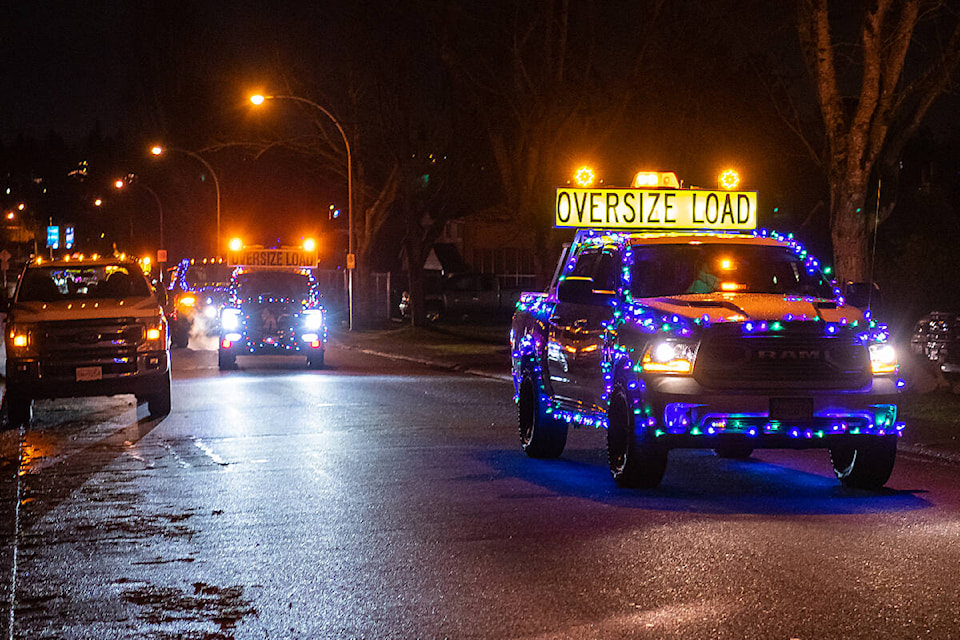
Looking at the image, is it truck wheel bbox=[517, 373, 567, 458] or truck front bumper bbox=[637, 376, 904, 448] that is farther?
truck wheel bbox=[517, 373, 567, 458]

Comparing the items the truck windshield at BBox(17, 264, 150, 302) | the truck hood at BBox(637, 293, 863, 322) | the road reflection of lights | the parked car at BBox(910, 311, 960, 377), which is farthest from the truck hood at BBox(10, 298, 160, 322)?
the parked car at BBox(910, 311, 960, 377)

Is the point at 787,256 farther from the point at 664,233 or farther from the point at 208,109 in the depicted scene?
the point at 208,109

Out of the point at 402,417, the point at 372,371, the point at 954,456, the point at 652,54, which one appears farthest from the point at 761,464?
the point at 652,54

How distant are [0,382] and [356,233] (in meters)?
23.6

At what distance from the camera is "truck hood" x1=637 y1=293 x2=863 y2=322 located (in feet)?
34.6

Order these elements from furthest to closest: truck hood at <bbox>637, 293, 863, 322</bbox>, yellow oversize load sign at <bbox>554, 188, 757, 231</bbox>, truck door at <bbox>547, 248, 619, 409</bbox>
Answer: yellow oversize load sign at <bbox>554, 188, 757, 231</bbox> → truck door at <bbox>547, 248, 619, 409</bbox> → truck hood at <bbox>637, 293, 863, 322</bbox>

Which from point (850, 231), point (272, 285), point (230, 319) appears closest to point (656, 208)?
point (850, 231)

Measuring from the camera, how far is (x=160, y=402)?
57.0 ft

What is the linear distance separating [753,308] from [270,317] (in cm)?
1631

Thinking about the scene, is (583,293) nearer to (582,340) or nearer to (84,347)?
(582,340)

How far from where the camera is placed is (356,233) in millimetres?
47156

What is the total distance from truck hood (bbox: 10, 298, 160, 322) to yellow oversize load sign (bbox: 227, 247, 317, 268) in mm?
15285

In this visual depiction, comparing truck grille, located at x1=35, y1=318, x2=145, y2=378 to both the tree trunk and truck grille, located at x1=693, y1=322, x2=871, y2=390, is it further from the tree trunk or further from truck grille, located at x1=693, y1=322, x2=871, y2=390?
the tree trunk

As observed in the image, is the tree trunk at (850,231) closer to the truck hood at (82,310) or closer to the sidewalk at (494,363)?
the sidewalk at (494,363)
